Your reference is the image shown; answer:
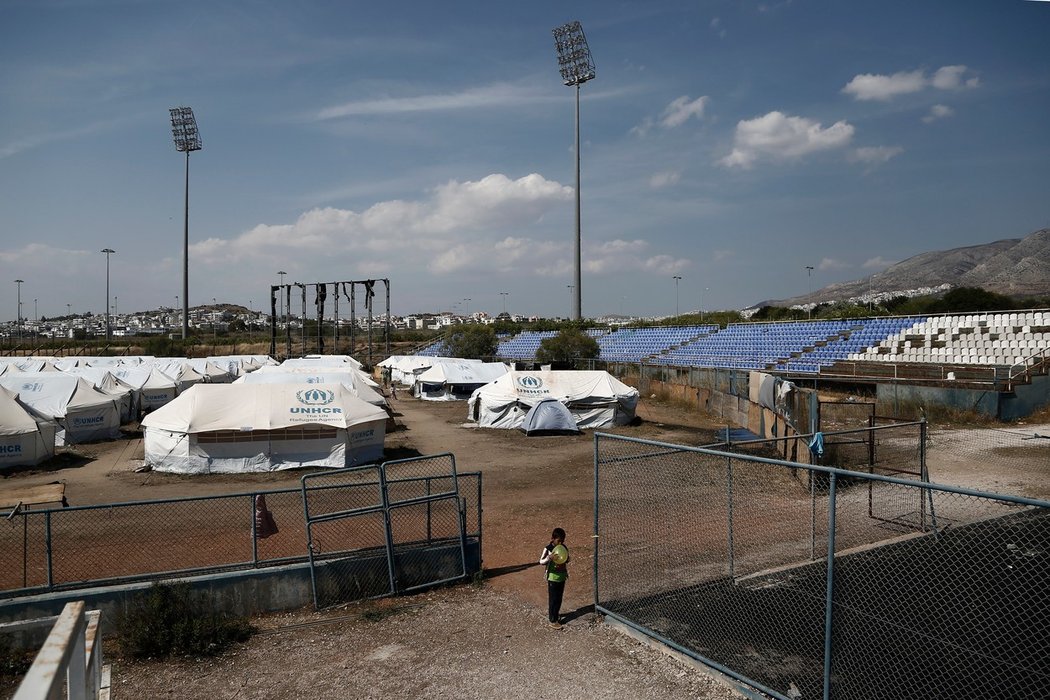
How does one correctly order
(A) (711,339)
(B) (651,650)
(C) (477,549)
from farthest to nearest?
(A) (711,339) → (C) (477,549) → (B) (651,650)

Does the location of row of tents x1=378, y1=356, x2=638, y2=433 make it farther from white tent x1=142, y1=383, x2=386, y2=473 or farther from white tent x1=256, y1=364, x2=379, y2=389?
white tent x1=142, y1=383, x2=386, y2=473

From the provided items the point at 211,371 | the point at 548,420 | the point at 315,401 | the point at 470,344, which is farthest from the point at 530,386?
the point at 470,344

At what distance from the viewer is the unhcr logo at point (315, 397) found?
2155 cm

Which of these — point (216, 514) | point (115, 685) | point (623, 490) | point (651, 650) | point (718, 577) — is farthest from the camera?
point (623, 490)

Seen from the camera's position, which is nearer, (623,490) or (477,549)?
(477,549)

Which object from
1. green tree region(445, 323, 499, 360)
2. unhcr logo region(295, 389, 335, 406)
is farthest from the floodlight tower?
unhcr logo region(295, 389, 335, 406)

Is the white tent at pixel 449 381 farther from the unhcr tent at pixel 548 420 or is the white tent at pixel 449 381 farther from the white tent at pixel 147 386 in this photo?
the unhcr tent at pixel 548 420

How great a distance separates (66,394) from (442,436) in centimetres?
1409

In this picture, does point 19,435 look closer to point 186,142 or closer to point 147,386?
point 147,386

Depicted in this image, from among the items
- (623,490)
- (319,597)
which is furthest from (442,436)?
(319,597)

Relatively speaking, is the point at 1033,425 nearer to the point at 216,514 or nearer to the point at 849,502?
the point at 849,502

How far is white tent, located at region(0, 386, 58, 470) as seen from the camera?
Result: 68.9 feet

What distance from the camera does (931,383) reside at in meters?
31.2

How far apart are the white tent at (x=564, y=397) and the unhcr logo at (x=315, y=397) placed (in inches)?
392
